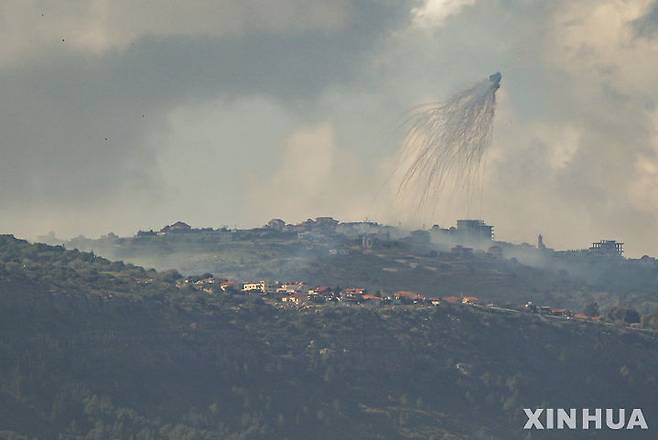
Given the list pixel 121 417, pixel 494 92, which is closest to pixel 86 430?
pixel 121 417

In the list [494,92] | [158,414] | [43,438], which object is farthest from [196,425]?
[494,92]

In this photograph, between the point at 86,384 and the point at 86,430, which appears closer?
the point at 86,430

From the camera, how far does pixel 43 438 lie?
7151 inches

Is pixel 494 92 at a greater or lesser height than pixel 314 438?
greater

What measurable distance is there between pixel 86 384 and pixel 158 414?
349 inches

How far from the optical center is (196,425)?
196m

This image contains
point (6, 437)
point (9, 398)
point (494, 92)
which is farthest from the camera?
point (9, 398)

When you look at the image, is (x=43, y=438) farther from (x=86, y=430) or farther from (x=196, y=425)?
(x=196, y=425)

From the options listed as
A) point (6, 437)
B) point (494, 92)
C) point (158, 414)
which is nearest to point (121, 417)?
point (158, 414)

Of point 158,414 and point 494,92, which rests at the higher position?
point 494,92

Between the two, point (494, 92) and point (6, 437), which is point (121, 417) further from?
point (494, 92)

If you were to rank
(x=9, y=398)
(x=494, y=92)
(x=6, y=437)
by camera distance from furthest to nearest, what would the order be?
(x=9, y=398)
(x=6, y=437)
(x=494, y=92)

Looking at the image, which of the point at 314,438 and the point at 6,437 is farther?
the point at 314,438

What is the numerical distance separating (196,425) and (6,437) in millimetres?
24253
